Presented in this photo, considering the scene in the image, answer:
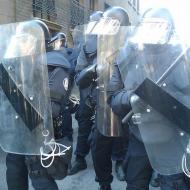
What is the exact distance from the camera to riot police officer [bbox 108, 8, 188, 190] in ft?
9.41

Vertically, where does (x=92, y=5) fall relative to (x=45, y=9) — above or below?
below

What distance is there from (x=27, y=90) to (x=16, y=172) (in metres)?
0.70

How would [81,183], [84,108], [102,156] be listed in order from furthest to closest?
[84,108], [81,183], [102,156]

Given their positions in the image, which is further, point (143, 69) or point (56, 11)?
point (56, 11)

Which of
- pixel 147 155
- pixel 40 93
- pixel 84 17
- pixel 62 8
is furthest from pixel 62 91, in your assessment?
pixel 84 17

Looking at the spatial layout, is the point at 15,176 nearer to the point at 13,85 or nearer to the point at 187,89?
the point at 13,85

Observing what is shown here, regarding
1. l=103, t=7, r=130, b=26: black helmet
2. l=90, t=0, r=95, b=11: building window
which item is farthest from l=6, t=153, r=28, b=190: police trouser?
l=90, t=0, r=95, b=11: building window

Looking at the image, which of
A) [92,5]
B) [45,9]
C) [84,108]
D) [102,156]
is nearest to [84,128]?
[84,108]

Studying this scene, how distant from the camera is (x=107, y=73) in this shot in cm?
365

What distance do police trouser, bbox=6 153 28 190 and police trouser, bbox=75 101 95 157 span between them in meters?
1.97

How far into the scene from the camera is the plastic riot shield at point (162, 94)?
2.73m

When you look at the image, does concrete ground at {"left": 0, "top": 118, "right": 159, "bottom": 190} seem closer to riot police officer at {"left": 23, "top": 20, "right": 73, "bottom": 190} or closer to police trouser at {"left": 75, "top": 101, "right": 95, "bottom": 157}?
police trouser at {"left": 75, "top": 101, "right": 95, "bottom": 157}

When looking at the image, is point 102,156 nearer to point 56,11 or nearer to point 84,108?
point 84,108

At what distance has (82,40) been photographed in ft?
19.0
